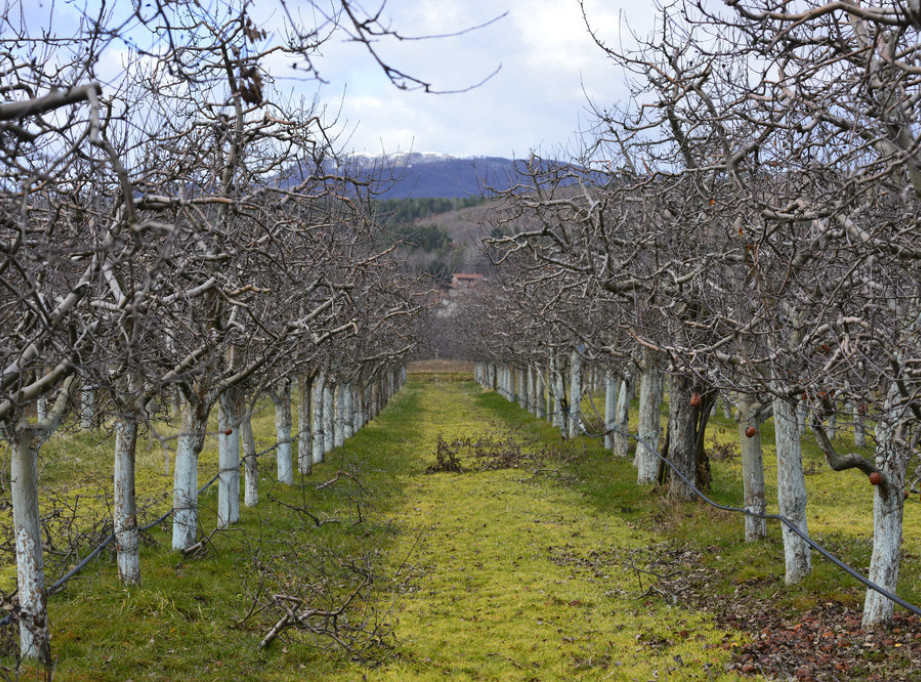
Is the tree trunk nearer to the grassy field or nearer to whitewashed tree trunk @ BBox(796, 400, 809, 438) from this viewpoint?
the grassy field

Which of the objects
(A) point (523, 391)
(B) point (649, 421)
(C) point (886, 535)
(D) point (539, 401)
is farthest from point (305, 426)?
(A) point (523, 391)

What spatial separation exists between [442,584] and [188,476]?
165 inches

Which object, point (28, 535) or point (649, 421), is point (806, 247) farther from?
point (649, 421)

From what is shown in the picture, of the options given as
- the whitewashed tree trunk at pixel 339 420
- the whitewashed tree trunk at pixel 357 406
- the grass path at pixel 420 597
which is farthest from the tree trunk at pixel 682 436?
the whitewashed tree trunk at pixel 357 406

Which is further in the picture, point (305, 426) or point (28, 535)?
point (305, 426)

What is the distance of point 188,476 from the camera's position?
12.3 meters

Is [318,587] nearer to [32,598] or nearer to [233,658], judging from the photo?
[233,658]

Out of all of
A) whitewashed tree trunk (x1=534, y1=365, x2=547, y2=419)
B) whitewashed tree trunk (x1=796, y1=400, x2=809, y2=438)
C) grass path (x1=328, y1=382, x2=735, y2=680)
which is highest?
whitewashed tree trunk (x1=796, y1=400, x2=809, y2=438)

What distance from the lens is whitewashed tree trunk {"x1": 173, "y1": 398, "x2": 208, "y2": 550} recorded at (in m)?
11.6

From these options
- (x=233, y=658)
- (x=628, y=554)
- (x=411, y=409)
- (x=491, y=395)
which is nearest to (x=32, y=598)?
(x=233, y=658)

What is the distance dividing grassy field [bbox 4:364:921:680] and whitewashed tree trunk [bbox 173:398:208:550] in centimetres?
44

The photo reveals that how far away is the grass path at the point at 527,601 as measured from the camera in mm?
8914

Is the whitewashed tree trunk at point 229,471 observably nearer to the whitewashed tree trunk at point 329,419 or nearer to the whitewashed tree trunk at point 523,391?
the whitewashed tree trunk at point 329,419

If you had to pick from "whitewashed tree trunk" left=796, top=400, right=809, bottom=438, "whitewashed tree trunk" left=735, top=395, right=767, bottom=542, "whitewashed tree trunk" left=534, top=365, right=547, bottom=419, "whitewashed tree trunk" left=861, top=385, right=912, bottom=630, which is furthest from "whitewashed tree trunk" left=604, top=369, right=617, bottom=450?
"whitewashed tree trunk" left=861, top=385, right=912, bottom=630
